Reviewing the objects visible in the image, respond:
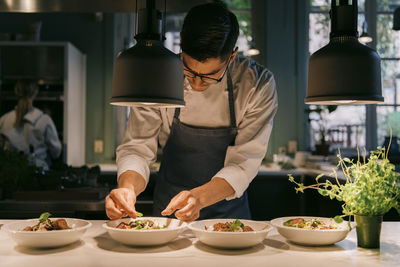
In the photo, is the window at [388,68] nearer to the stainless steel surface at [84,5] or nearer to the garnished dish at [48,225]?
the stainless steel surface at [84,5]

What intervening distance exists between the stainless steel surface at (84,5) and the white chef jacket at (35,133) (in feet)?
8.47

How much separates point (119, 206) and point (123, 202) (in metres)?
0.03

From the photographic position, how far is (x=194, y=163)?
2.37m

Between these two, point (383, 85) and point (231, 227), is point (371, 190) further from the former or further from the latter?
point (383, 85)

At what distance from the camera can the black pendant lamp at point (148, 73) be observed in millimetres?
1275

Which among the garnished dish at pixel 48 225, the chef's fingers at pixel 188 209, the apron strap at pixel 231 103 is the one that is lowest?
the garnished dish at pixel 48 225

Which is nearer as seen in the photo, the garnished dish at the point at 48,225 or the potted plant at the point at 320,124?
the garnished dish at the point at 48,225

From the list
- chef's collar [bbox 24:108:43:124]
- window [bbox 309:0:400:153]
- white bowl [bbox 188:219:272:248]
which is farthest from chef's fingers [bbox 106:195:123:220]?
window [bbox 309:0:400:153]

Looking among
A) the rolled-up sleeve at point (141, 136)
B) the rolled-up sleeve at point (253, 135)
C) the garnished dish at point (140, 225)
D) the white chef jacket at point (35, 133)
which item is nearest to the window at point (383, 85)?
the white chef jacket at point (35, 133)

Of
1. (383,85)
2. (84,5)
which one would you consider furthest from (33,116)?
(383,85)

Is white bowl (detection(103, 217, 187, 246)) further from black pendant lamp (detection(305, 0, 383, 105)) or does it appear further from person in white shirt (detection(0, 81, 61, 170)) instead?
person in white shirt (detection(0, 81, 61, 170))

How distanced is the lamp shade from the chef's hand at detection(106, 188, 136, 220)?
45 cm

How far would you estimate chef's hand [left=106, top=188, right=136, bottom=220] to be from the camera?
1.59m

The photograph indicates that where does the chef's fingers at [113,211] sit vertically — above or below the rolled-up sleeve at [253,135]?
below
